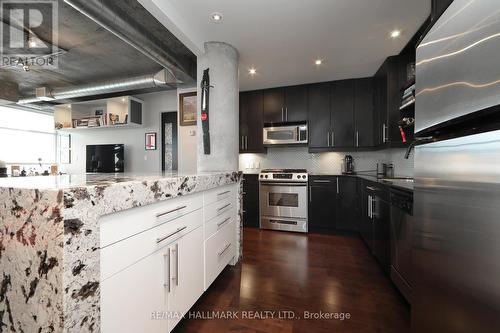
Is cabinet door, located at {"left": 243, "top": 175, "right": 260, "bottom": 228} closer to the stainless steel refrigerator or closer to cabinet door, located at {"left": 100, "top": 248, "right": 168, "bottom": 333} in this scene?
cabinet door, located at {"left": 100, "top": 248, "right": 168, "bottom": 333}

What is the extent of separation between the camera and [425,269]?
91cm

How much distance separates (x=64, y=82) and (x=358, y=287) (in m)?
5.52

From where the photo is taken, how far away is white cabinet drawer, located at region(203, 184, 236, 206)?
1588 mm

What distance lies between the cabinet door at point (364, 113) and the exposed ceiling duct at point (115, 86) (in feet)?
9.49

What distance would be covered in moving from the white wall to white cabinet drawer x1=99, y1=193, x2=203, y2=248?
120 inches

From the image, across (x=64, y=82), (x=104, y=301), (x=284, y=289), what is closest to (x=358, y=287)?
(x=284, y=289)

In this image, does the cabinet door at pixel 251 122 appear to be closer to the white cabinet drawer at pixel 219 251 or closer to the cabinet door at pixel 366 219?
the cabinet door at pixel 366 219

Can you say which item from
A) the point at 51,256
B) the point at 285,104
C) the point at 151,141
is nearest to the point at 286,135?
the point at 285,104

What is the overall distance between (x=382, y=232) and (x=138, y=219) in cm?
216

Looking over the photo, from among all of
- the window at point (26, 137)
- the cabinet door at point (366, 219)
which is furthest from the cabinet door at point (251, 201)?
the window at point (26, 137)

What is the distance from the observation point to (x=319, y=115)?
360 cm

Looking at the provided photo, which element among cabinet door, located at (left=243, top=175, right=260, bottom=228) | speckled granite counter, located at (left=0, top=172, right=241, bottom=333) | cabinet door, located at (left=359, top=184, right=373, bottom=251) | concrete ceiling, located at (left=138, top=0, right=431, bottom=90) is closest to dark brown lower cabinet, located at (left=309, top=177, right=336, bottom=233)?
cabinet door, located at (left=359, top=184, right=373, bottom=251)

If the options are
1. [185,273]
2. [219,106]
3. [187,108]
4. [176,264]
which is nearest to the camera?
[176,264]

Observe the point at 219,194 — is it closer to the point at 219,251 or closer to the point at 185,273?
the point at 219,251
